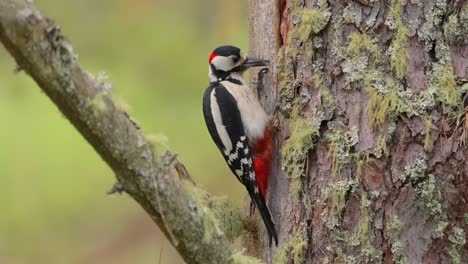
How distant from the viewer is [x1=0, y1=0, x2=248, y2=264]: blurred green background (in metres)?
3.23

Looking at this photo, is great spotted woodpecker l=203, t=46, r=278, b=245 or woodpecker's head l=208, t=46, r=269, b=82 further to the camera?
woodpecker's head l=208, t=46, r=269, b=82

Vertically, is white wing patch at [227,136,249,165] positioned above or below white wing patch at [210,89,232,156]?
below

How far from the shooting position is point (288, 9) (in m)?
2.65

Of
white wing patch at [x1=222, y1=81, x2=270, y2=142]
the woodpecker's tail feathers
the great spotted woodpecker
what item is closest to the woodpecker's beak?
the great spotted woodpecker

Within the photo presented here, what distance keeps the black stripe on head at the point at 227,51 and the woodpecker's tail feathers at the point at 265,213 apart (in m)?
0.73

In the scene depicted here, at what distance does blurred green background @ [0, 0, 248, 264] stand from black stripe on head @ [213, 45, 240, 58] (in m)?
0.23

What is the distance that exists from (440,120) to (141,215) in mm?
1829

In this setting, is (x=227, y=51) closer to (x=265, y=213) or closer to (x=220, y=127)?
(x=220, y=127)

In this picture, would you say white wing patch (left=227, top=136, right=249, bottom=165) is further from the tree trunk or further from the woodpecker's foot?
the tree trunk

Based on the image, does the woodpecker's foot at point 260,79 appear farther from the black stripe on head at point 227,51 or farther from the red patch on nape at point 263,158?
the black stripe on head at point 227,51

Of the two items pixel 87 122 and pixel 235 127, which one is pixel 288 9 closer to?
pixel 235 127

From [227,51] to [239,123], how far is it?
35 cm

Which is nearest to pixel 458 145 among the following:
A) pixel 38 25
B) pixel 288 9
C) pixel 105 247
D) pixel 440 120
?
pixel 440 120

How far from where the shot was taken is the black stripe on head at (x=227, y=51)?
337 cm
